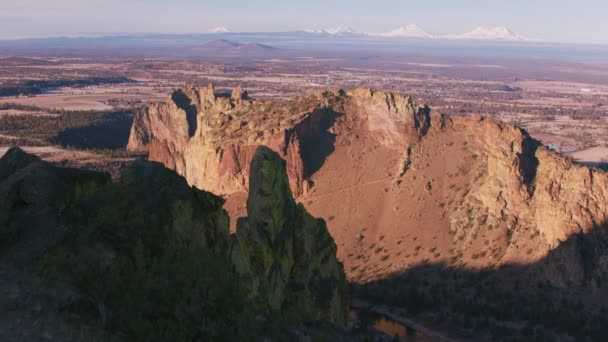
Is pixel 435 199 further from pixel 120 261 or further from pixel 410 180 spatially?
pixel 120 261

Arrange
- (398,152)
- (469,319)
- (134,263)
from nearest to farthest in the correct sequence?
1. (134,263)
2. (469,319)
3. (398,152)

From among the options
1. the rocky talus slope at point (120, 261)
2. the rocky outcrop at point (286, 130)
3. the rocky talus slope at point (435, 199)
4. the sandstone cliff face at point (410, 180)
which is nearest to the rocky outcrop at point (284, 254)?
the rocky talus slope at point (120, 261)

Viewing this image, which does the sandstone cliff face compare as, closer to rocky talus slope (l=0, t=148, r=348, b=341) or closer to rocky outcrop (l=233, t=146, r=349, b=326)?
rocky outcrop (l=233, t=146, r=349, b=326)

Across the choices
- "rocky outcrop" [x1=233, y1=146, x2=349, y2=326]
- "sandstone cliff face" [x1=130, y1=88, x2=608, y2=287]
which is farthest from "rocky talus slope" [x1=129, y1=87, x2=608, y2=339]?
"rocky outcrop" [x1=233, y1=146, x2=349, y2=326]

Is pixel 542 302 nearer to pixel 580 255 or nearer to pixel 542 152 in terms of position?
pixel 580 255

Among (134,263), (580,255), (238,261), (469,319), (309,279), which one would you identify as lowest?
(469,319)

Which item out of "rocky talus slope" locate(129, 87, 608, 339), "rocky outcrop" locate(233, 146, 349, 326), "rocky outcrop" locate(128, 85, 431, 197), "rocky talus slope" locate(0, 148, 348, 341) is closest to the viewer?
"rocky talus slope" locate(0, 148, 348, 341)

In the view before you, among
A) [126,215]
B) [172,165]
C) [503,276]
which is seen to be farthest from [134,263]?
[172,165]
